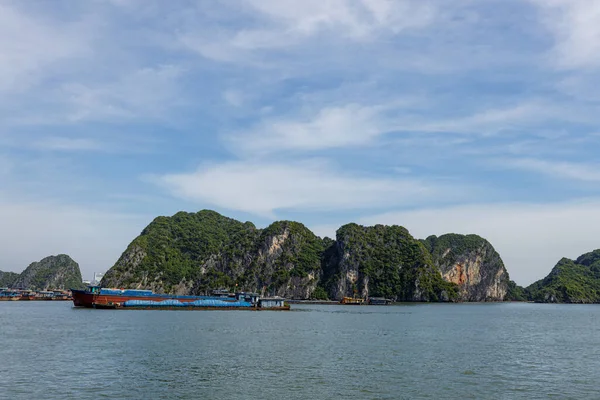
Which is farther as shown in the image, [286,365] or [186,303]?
[186,303]

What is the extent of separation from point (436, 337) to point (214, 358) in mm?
44997

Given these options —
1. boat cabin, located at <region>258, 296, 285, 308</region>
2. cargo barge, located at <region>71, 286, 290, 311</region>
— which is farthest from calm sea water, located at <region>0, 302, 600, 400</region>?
boat cabin, located at <region>258, 296, 285, 308</region>

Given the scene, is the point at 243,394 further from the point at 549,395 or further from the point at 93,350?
the point at 93,350

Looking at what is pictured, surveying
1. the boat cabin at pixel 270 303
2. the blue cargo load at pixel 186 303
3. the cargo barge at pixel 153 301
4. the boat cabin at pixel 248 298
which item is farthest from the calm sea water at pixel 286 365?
the boat cabin at pixel 270 303

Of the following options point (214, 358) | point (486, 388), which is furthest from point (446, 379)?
point (214, 358)

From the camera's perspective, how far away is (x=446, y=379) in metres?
49.5

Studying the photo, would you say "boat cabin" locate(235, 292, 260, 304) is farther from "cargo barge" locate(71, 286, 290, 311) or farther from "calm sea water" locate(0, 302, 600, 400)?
"calm sea water" locate(0, 302, 600, 400)

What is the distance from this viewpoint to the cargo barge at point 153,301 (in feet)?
531

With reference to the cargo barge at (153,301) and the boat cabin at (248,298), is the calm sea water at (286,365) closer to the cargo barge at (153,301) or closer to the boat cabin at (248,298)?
the cargo barge at (153,301)

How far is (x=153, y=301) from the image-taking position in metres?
168

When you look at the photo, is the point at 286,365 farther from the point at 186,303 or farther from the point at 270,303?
the point at 270,303

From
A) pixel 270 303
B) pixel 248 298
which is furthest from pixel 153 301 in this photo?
pixel 270 303

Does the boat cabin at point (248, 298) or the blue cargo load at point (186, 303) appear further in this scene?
the boat cabin at point (248, 298)

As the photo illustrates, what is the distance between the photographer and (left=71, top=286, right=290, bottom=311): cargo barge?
16200 centimetres
